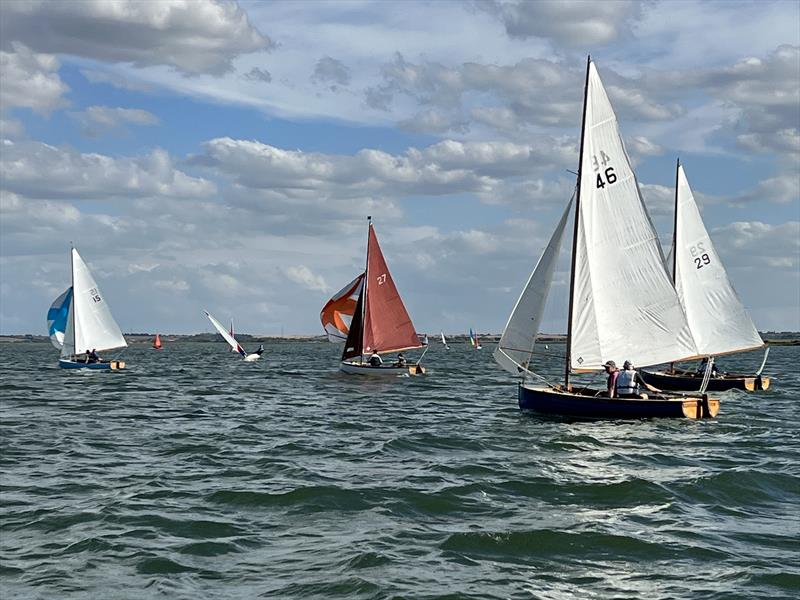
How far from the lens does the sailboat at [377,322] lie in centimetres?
5828

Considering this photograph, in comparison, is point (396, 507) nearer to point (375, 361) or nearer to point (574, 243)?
point (574, 243)

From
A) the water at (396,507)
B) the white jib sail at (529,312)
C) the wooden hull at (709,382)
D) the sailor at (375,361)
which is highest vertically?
the white jib sail at (529,312)

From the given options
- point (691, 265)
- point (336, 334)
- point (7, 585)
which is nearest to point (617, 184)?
point (691, 265)

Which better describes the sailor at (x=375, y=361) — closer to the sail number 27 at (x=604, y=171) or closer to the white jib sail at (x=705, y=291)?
the white jib sail at (x=705, y=291)

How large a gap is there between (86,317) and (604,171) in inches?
1803

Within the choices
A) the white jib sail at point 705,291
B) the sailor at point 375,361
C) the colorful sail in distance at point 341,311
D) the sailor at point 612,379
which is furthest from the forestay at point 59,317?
the sailor at point 612,379

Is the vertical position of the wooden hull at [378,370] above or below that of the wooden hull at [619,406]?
above

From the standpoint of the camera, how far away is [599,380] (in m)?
61.1

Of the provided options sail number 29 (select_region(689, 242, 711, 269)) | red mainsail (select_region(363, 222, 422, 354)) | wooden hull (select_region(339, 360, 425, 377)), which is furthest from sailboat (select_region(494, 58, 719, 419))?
red mainsail (select_region(363, 222, 422, 354))

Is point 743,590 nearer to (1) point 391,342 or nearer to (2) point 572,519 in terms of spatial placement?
(2) point 572,519

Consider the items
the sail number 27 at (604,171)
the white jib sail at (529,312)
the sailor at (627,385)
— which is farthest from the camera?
the white jib sail at (529,312)

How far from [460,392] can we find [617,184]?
63.7ft

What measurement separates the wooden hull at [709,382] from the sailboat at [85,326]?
37.9m

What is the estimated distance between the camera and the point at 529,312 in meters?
34.8
